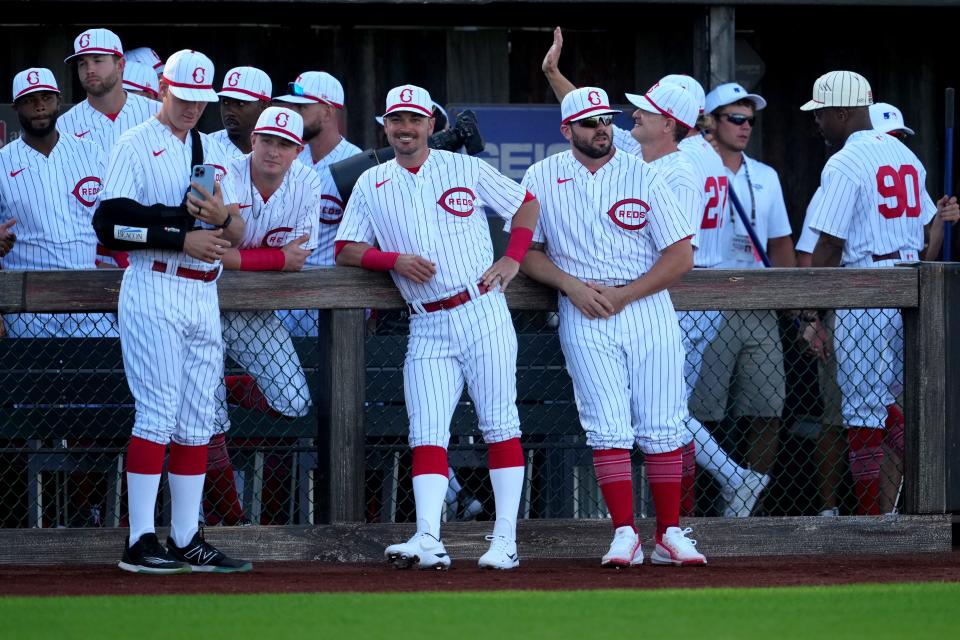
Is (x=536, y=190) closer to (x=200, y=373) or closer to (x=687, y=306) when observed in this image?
(x=687, y=306)

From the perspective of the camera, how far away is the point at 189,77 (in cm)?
603

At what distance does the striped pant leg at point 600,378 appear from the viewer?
20.7 ft

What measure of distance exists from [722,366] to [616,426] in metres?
1.51

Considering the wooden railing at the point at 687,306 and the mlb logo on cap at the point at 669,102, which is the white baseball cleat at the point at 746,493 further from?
the mlb logo on cap at the point at 669,102

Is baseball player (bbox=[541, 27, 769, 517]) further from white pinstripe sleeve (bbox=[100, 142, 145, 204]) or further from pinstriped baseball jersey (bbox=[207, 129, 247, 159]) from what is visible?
white pinstripe sleeve (bbox=[100, 142, 145, 204])

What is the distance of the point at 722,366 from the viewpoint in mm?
7660

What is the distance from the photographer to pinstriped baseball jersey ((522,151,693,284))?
20.9 feet

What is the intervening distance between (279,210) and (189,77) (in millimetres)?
792

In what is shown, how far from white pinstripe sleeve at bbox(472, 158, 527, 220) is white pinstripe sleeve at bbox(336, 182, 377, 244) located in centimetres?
47

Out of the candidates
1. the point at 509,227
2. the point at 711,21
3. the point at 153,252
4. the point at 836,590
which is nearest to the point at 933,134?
the point at 711,21

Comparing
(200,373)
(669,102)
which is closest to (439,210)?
(200,373)

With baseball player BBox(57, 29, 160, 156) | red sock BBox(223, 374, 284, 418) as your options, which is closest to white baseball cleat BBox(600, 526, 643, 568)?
red sock BBox(223, 374, 284, 418)

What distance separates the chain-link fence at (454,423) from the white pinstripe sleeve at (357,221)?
525 millimetres

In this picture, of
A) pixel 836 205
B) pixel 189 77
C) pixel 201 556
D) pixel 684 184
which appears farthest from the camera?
pixel 836 205
